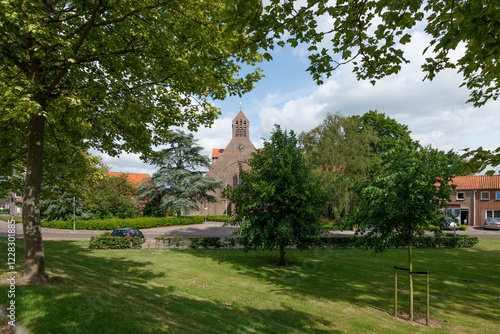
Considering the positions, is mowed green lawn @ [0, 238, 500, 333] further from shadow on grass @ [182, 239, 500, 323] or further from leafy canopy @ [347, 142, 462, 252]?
leafy canopy @ [347, 142, 462, 252]

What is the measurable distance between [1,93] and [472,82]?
1124 cm

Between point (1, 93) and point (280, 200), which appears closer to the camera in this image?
point (1, 93)

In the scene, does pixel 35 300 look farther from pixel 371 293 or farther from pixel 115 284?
pixel 371 293

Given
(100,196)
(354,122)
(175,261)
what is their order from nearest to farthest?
(175,261) → (354,122) → (100,196)

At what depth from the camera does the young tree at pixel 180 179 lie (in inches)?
1480

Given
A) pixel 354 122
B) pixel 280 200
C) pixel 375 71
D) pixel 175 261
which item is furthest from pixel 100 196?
pixel 375 71

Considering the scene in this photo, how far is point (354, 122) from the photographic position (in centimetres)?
3023

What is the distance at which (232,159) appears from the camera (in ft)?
178

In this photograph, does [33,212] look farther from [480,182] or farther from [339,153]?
[480,182]

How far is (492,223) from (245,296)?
1621 inches

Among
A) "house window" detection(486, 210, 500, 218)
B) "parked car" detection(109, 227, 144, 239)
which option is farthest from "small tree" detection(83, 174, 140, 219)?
"house window" detection(486, 210, 500, 218)

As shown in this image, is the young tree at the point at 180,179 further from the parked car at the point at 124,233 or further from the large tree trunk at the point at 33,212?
the large tree trunk at the point at 33,212

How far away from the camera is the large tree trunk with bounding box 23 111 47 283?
7.49 m

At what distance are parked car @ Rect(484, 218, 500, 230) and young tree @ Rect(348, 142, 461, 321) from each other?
123ft
